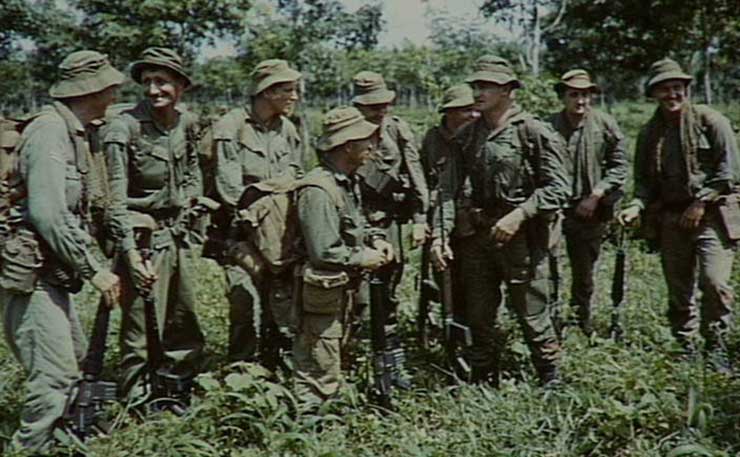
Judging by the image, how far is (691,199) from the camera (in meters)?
6.14

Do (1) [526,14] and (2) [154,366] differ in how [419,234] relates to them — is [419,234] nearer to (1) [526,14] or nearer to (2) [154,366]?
(2) [154,366]

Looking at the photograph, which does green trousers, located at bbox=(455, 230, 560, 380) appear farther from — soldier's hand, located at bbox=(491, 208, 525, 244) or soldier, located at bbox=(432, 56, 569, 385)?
soldier's hand, located at bbox=(491, 208, 525, 244)

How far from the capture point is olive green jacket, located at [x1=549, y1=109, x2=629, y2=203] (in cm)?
707

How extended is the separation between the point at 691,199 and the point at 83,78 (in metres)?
4.27

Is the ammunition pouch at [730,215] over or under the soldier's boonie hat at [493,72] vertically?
under

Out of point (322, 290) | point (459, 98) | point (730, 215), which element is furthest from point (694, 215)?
point (322, 290)

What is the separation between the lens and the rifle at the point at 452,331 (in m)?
5.80

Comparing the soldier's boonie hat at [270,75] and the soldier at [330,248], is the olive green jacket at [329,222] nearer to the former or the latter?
the soldier at [330,248]

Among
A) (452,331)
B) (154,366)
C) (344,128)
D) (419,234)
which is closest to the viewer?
(344,128)

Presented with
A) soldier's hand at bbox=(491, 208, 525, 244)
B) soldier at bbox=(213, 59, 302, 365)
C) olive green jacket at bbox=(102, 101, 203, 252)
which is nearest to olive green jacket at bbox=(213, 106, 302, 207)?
soldier at bbox=(213, 59, 302, 365)

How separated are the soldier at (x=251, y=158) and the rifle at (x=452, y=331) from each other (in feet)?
4.05

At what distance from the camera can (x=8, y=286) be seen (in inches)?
163

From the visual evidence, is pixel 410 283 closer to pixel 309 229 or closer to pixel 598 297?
pixel 598 297

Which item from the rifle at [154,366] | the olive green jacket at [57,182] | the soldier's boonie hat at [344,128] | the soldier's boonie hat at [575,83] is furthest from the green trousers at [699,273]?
the olive green jacket at [57,182]
